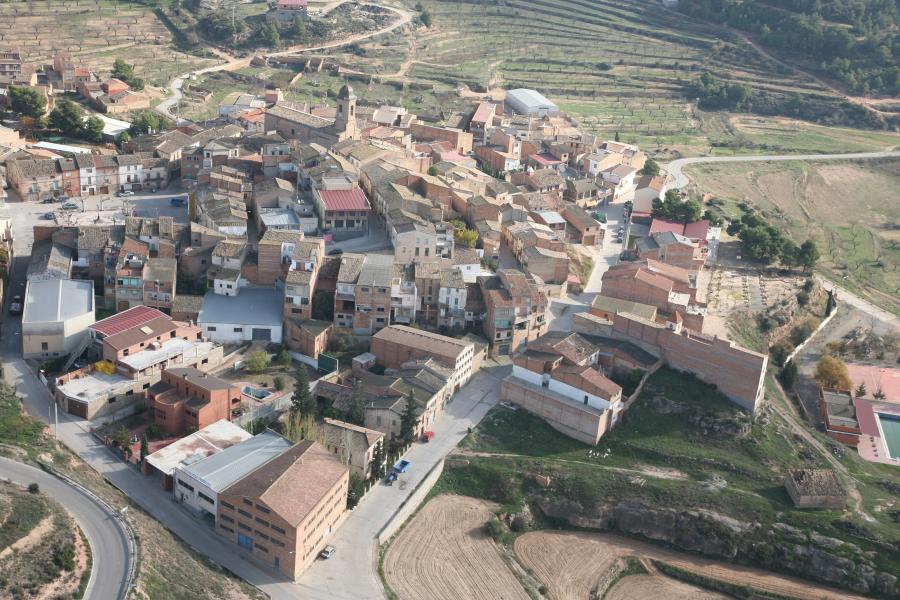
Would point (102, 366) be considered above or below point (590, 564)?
above

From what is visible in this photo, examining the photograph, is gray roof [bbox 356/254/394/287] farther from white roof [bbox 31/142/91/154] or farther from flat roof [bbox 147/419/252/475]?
white roof [bbox 31/142/91/154]

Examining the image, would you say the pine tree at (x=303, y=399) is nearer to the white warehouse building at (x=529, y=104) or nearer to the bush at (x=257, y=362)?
the bush at (x=257, y=362)

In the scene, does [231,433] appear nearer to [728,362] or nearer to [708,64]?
[728,362]

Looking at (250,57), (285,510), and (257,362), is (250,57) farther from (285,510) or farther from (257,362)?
(285,510)

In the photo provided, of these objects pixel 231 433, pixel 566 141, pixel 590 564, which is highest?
pixel 566 141

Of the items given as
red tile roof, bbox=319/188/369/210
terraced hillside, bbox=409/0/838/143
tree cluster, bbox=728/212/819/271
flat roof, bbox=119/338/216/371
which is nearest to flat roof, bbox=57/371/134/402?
flat roof, bbox=119/338/216/371

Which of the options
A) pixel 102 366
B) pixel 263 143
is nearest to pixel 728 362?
pixel 102 366

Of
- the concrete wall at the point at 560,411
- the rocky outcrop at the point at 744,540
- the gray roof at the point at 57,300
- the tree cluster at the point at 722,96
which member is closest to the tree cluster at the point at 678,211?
the concrete wall at the point at 560,411
